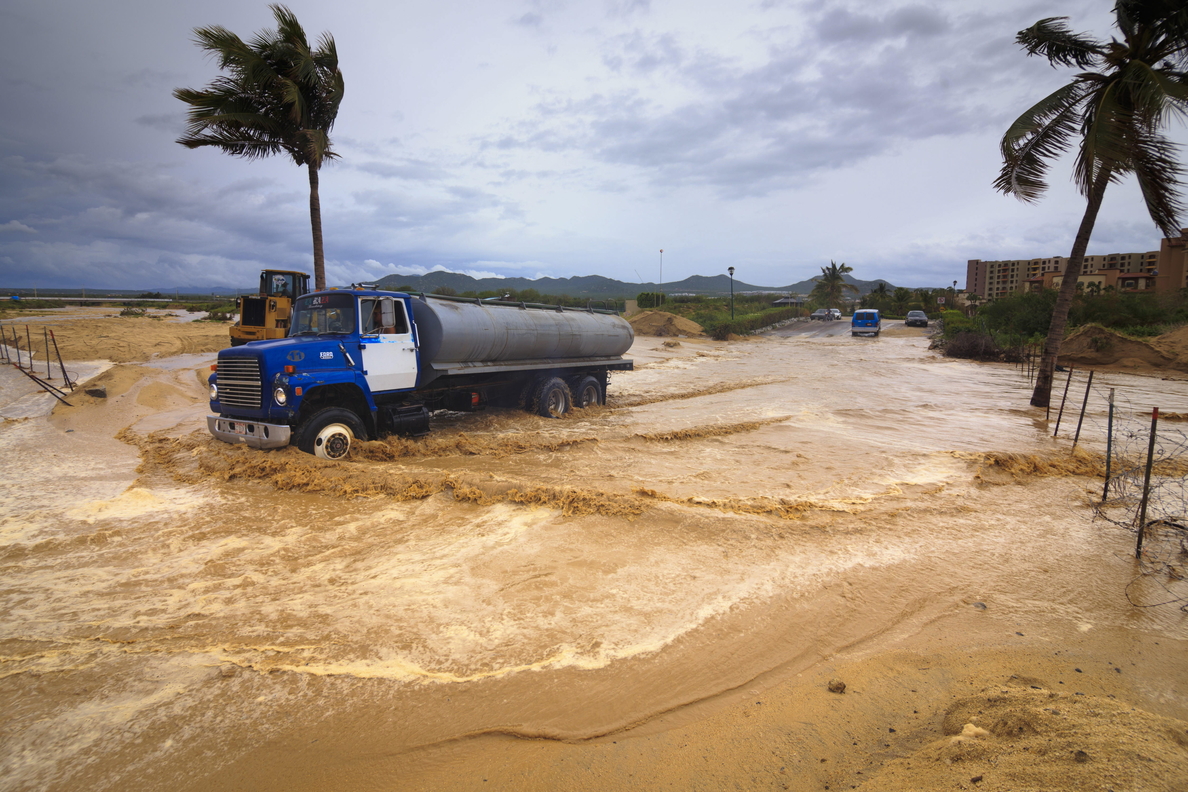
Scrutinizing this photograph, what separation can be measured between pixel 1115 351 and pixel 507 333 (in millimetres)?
25469

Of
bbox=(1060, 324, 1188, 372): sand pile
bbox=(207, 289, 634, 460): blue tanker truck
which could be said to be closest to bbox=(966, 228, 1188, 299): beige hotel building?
bbox=(1060, 324, 1188, 372): sand pile

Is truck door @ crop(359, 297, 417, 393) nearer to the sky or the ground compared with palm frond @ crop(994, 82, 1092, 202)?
nearer to the ground

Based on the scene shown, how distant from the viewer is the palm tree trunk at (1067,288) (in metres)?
13.4

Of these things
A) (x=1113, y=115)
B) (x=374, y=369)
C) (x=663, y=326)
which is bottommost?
(x=374, y=369)

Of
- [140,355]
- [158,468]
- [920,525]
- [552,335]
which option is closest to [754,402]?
[552,335]

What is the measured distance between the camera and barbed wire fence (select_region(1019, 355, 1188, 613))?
5391 mm

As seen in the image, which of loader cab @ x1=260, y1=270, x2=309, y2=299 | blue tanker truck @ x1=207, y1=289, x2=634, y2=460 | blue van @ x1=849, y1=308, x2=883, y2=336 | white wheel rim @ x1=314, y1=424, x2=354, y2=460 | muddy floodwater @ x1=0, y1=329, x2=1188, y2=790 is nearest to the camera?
muddy floodwater @ x1=0, y1=329, x2=1188, y2=790

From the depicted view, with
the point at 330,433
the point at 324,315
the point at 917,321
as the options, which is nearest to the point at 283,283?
the point at 324,315

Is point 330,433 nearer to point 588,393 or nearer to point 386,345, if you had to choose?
point 386,345

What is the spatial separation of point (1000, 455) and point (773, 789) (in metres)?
8.76

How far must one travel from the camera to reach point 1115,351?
24.0 meters

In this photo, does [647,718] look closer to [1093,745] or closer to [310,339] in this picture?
[1093,745]

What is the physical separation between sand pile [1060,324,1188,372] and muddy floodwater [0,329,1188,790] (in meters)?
19.9

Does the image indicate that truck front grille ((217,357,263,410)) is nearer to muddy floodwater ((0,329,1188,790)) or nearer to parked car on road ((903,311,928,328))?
muddy floodwater ((0,329,1188,790))
